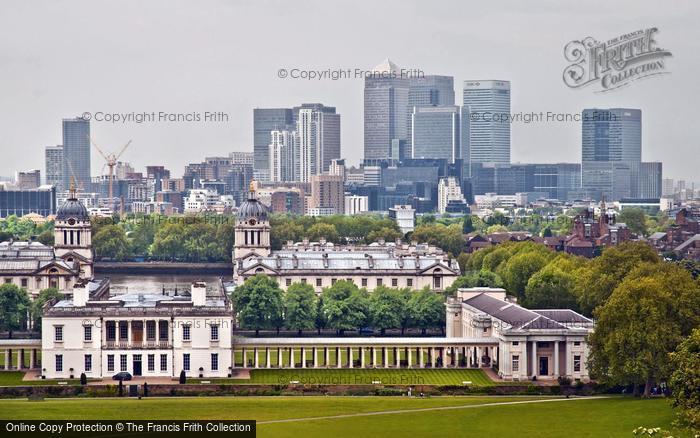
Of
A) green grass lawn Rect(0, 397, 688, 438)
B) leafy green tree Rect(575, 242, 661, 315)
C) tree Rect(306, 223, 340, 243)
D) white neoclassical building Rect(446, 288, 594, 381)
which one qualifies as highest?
leafy green tree Rect(575, 242, 661, 315)

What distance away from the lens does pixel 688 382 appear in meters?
69.0

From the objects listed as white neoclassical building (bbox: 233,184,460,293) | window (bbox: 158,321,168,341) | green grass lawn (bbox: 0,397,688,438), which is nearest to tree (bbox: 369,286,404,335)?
white neoclassical building (bbox: 233,184,460,293)

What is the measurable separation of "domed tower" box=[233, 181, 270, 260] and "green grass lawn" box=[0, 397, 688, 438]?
63518 millimetres

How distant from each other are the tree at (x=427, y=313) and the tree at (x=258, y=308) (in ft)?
24.2

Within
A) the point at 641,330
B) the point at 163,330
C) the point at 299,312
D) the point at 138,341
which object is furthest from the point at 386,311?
the point at 641,330

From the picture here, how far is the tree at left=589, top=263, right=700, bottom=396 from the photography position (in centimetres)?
8038

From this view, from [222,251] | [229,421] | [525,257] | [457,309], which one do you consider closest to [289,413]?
[229,421]

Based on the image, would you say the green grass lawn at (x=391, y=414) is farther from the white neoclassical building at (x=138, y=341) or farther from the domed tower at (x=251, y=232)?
the domed tower at (x=251, y=232)

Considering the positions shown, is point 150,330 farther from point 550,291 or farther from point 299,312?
point 550,291

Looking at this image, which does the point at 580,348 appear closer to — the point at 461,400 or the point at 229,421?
the point at 461,400

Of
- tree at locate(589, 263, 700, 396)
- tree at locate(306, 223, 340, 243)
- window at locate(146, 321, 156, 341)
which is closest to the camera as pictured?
tree at locate(589, 263, 700, 396)

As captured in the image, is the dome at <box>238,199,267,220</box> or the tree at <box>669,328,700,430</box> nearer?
the tree at <box>669,328,700,430</box>

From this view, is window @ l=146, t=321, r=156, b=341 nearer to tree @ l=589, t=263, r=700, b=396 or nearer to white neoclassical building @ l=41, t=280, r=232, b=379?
white neoclassical building @ l=41, t=280, r=232, b=379

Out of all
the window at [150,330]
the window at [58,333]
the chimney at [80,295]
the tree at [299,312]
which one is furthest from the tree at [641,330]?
the window at [58,333]
